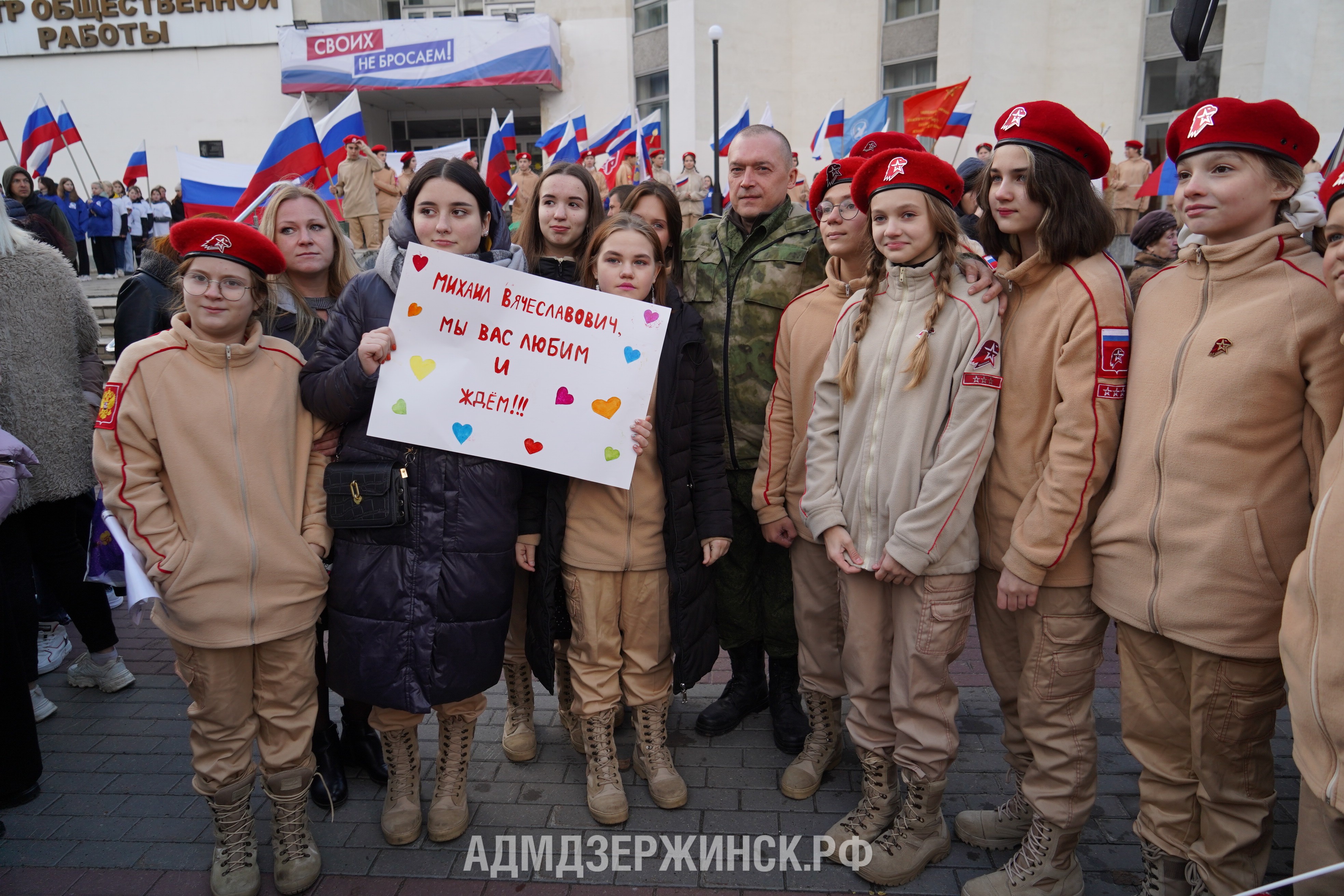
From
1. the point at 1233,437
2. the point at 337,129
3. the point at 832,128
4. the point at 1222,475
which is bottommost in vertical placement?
the point at 1222,475

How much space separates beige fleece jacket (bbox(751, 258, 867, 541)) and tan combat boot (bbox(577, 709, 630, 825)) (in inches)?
39.9

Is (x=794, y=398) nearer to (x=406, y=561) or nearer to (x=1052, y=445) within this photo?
(x=1052, y=445)

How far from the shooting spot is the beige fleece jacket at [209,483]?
2.58 meters

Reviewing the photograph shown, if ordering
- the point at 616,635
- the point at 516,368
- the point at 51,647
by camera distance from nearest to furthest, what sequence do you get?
the point at 516,368, the point at 616,635, the point at 51,647

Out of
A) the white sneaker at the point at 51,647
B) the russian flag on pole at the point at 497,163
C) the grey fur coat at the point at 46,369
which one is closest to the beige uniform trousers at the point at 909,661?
the grey fur coat at the point at 46,369

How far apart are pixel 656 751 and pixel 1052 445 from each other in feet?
6.27

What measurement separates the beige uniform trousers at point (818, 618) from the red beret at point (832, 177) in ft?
4.44

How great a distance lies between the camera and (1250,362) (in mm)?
2178

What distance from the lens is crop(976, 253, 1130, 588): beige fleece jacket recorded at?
2475mm

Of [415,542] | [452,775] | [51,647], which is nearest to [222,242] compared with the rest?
[415,542]

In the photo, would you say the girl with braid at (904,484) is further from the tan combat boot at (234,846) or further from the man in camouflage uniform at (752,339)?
the tan combat boot at (234,846)

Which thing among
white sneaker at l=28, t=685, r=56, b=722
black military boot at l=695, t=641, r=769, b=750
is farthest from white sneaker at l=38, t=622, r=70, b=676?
black military boot at l=695, t=641, r=769, b=750

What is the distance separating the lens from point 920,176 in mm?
2676

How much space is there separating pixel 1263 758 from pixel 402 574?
266cm
